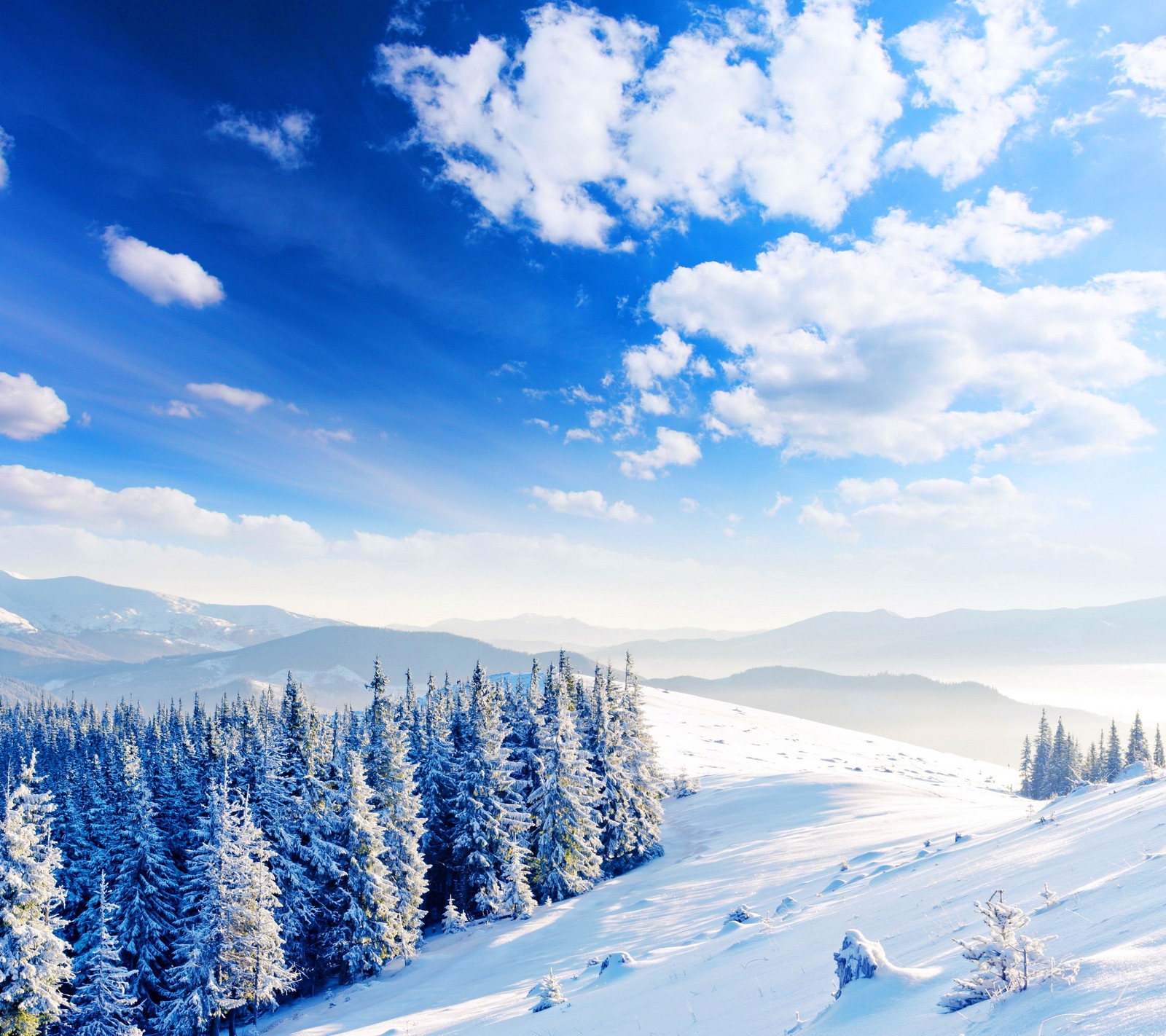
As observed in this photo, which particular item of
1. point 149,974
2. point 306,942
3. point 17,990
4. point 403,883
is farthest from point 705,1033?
point 149,974

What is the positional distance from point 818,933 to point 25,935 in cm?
2555

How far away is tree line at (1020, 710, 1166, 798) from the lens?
233 feet

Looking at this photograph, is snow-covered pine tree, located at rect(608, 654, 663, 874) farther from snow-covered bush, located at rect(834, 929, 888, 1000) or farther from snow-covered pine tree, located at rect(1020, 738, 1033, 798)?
snow-covered pine tree, located at rect(1020, 738, 1033, 798)

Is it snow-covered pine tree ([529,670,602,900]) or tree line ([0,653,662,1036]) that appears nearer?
tree line ([0,653,662,1036])

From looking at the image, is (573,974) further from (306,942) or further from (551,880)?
(306,942)

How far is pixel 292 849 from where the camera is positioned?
31.2 m

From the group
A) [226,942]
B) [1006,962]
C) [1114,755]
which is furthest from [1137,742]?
[1006,962]

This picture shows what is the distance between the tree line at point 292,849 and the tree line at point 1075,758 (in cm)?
6103

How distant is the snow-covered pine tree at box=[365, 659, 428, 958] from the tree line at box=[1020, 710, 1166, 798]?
73564 mm

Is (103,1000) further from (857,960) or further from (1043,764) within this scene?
(1043,764)

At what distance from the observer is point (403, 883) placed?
108 ft

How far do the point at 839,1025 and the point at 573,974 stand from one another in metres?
18.8

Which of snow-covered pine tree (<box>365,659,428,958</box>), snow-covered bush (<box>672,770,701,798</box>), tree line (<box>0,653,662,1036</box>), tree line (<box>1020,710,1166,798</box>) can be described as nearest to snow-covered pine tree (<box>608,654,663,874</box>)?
tree line (<box>0,653,662,1036</box>)

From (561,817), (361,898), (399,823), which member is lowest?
(361,898)
